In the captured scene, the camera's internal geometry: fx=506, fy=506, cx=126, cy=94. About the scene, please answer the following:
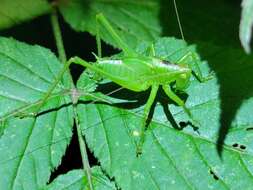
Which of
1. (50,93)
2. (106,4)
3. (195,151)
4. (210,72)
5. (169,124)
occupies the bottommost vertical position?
(195,151)

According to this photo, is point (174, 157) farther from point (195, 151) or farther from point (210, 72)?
point (210, 72)

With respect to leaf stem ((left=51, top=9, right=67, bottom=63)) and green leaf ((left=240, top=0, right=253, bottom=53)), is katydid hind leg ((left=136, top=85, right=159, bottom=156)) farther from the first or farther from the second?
green leaf ((left=240, top=0, right=253, bottom=53))

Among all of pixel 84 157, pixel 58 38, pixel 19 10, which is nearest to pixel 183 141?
pixel 84 157

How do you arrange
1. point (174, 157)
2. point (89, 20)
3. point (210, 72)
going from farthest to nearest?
point (89, 20), point (210, 72), point (174, 157)

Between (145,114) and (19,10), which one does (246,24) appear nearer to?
(145,114)

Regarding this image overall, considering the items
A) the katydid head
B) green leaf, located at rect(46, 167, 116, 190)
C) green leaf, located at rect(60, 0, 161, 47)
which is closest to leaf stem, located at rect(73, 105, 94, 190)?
green leaf, located at rect(46, 167, 116, 190)

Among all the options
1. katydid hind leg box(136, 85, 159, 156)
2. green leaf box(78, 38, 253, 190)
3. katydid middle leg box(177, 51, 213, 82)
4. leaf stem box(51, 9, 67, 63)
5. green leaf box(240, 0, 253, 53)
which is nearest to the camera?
green leaf box(240, 0, 253, 53)

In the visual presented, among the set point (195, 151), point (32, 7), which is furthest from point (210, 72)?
point (32, 7)
